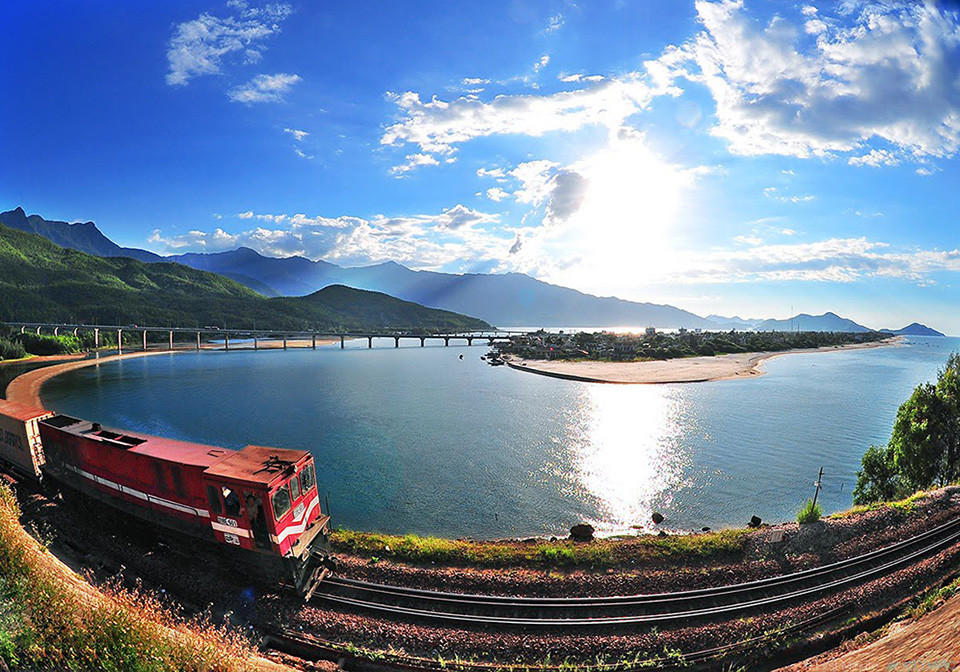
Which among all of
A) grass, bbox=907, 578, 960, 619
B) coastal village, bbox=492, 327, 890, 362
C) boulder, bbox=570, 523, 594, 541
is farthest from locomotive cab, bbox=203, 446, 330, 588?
coastal village, bbox=492, 327, 890, 362

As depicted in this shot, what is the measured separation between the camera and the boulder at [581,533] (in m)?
22.1

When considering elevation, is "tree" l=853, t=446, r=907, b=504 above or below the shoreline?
below

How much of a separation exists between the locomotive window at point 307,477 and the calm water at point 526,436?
1067 centimetres

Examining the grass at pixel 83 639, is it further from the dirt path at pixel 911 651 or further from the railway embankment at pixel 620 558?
the dirt path at pixel 911 651

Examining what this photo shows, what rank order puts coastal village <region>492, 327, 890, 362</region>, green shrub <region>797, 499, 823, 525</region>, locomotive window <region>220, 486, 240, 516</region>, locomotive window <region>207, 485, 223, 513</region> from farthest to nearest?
coastal village <region>492, 327, 890, 362</region> < green shrub <region>797, 499, 823, 525</region> < locomotive window <region>207, 485, 223, 513</region> < locomotive window <region>220, 486, 240, 516</region>

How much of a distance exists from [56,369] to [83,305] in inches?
4647

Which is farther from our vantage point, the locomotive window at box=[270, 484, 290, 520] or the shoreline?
the shoreline

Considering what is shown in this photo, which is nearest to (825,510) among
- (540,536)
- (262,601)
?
(540,536)

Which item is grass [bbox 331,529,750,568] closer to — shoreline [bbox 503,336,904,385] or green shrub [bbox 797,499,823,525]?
green shrub [bbox 797,499,823,525]

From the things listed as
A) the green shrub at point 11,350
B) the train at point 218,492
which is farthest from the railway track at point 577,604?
the green shrub at point 11,350

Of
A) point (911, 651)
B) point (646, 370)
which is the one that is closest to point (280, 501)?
point (911, 651)

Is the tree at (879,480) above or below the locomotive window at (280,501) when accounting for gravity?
below

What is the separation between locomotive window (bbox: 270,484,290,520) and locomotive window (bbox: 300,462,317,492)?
805mm

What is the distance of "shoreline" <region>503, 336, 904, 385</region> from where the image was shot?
271ft
